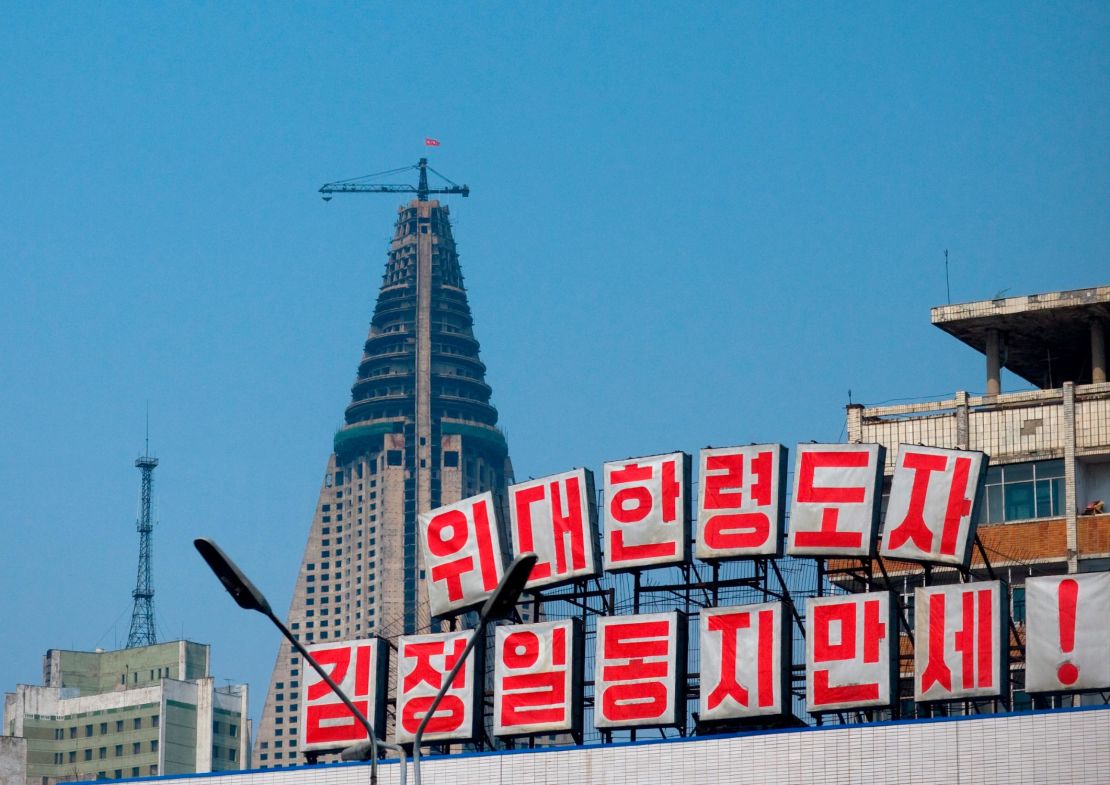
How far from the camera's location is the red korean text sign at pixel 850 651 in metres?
49.2

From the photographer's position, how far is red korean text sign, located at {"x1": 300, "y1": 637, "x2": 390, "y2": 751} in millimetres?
53531

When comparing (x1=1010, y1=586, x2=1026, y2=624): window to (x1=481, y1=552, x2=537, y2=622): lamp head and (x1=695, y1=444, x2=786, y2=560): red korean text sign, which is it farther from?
(x1=481, y1=552, x2=537, y2=622): lamp head

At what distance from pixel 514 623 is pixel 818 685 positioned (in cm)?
806

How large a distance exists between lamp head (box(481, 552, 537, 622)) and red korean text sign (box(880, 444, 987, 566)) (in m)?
20.0

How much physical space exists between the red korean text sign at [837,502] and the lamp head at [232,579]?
20419 mm

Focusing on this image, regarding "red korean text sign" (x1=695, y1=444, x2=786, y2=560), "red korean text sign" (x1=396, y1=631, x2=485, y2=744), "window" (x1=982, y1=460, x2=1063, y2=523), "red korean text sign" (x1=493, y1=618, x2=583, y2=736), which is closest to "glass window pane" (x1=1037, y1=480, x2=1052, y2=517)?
"window" (x1=982, y1=460, x2=1063, y2=523)

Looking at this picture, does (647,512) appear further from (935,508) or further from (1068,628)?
(1068,628)

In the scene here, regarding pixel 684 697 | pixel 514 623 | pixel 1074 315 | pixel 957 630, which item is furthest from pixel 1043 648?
pixel 1074 315

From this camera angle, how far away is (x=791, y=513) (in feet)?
170

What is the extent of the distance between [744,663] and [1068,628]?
7.36 m

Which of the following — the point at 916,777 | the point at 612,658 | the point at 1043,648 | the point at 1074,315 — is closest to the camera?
the point at 916,777

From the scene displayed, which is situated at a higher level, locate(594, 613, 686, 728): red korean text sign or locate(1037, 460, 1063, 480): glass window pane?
locate(1037, 460, 1063, 480): glass window pane

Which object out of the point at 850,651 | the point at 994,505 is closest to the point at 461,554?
the point at 850,651

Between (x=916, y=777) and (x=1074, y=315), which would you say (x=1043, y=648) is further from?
(x=1074, y=315)
